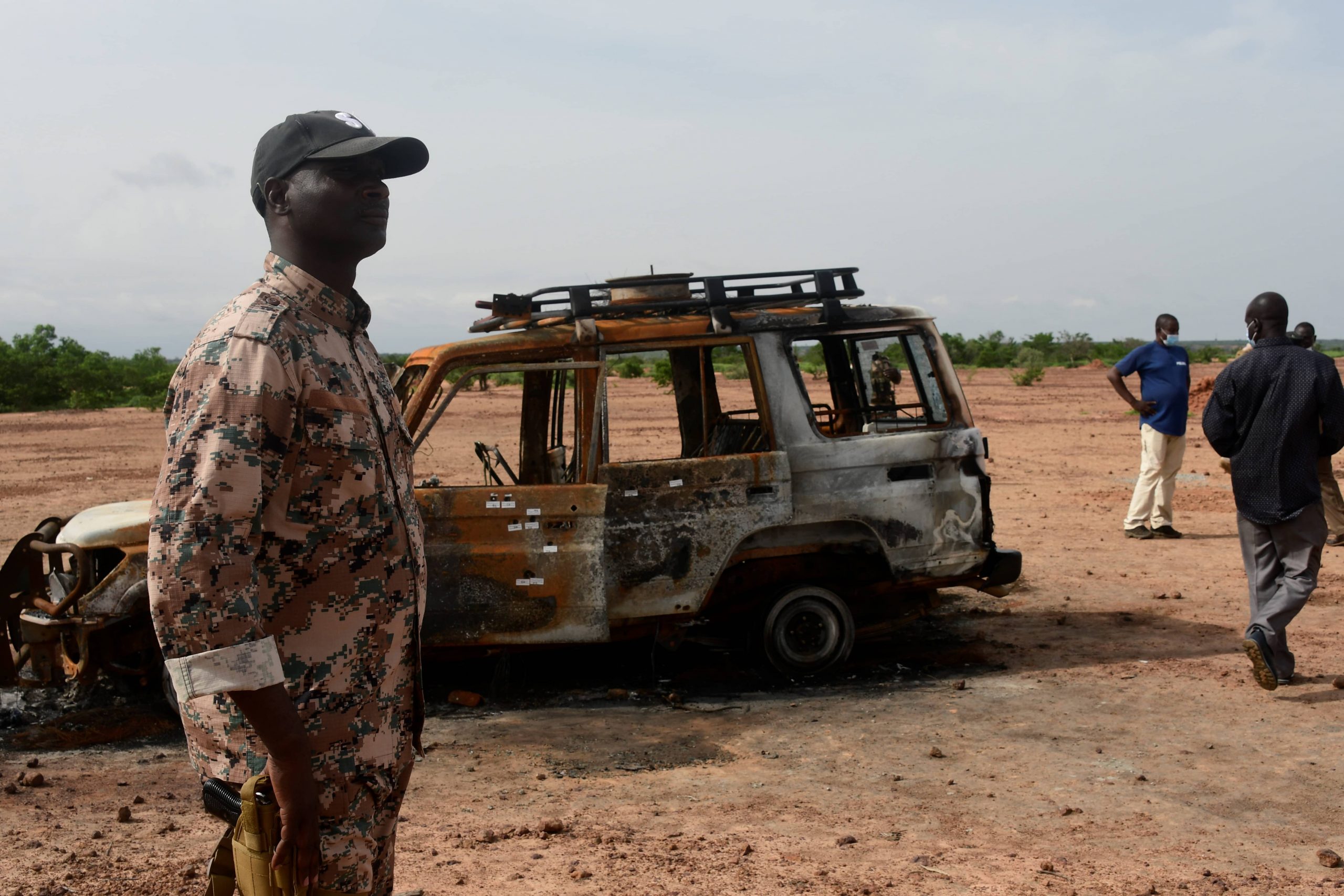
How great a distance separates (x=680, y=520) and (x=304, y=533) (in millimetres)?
4101

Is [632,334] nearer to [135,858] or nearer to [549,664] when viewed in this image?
[549,664]

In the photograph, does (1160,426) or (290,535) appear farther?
(1160,426)

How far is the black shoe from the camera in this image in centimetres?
594

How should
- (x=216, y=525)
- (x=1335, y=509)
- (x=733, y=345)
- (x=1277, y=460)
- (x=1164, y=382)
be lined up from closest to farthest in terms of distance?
(x=216, y=525), (x=1277, y=460), (x=733, y=345), (x=1335, y=509), (x=1164, y=382)

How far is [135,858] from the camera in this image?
4035mm

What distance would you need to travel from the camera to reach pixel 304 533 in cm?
207

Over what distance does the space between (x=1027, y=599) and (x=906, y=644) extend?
4.82 ft

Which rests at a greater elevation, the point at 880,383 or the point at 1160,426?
the point at 880,383

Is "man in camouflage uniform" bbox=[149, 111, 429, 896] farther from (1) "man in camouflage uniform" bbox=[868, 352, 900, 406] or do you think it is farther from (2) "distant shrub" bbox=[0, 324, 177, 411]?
(2) "distant shrub" bbox=[0, 324, 177, 411]

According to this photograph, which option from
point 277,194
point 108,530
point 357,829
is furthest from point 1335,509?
point 277,194

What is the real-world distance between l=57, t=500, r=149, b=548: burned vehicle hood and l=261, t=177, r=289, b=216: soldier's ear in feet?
12.9

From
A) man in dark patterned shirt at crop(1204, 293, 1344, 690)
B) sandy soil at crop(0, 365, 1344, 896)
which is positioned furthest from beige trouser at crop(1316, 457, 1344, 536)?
man in dark patterned shirt at crop(1204, 293, 1344, 690)

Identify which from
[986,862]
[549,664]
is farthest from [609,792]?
[549,664]

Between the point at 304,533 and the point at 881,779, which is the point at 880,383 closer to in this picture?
the point at 881,779
